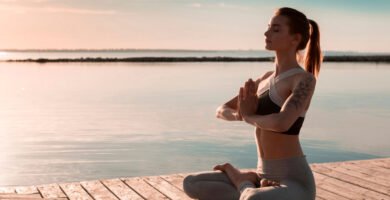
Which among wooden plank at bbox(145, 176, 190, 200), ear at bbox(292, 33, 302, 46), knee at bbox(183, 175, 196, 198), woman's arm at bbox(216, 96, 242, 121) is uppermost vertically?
ear at bbox(292, 33, 302, 46)

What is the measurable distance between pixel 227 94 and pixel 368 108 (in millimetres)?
7270

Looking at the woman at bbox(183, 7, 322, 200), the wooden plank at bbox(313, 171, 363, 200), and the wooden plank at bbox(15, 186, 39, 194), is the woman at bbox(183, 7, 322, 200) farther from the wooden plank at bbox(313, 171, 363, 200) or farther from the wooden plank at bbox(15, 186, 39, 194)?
the wooden plank at bbox(15, 186, 39, 194)

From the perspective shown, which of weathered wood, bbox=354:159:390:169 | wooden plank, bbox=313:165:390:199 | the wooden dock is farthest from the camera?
weathered wood, bbox=354:159:390:169

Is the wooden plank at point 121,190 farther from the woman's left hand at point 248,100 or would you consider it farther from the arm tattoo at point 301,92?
the arm tattoo at point 301,92

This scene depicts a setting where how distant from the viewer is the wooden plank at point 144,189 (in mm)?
5969

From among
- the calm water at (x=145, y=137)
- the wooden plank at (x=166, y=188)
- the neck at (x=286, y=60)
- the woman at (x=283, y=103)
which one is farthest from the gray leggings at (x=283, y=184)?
the calm water at (x=145, y=137)

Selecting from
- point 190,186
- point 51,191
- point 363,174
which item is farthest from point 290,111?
point 363,174

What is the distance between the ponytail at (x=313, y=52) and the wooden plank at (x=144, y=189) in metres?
2.49

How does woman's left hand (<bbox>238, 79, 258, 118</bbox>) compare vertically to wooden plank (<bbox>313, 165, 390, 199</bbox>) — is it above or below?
above

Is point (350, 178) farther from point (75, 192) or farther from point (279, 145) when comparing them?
point (279, 145)

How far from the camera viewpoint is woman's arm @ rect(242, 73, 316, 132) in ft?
12.0

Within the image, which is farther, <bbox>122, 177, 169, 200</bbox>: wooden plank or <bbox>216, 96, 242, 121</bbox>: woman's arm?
<bbox>122, 177, 169, 200</bbox>: wooden plank

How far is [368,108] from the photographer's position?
2134 centimetres

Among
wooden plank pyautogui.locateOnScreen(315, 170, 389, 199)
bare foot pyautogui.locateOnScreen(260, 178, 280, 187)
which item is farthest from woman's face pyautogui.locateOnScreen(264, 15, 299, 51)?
wooden plank pyautogui.locateOnScreen(315, 170, 389, 199)
